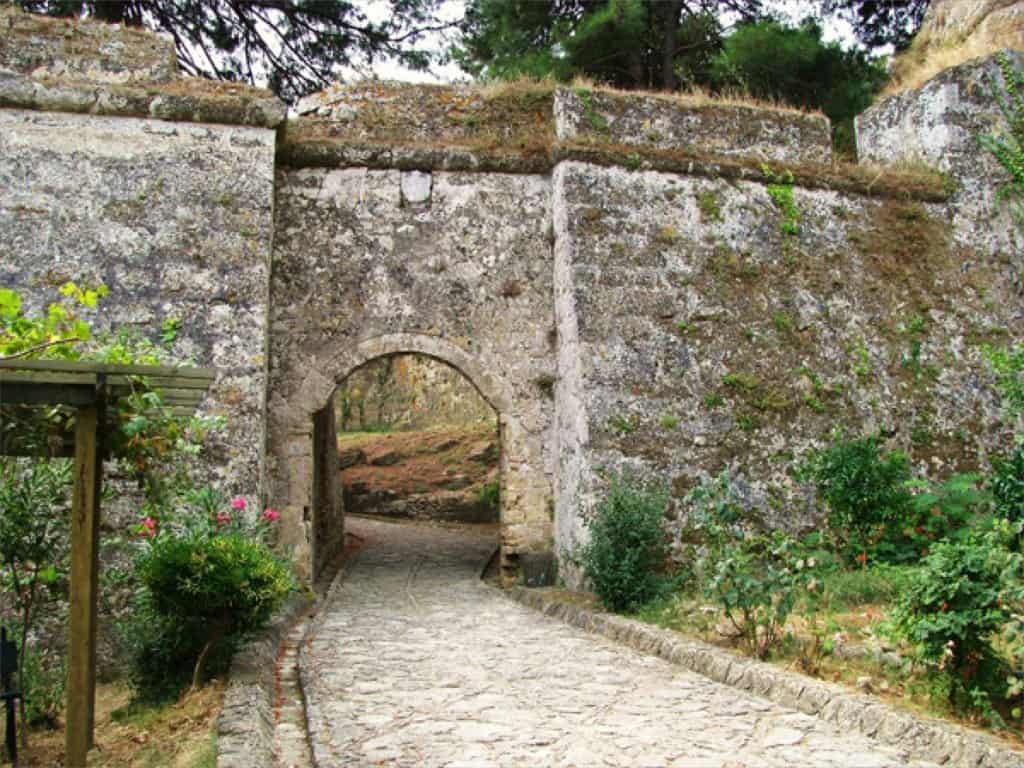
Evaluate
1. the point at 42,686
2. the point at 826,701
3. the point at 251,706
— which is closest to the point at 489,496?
the point at 42,686

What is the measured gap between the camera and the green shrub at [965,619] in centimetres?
455

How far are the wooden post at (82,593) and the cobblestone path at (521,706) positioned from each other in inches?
42.1

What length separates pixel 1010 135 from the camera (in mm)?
10789

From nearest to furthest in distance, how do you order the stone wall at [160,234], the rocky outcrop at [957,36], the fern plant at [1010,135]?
the stone wall at [160,234]
the fern plant at [1010,135]
the rocky outcrop at [957,36]

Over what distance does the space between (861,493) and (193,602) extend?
6.00m

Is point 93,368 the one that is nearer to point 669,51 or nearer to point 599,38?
point 599,38

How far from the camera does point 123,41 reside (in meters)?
9.38

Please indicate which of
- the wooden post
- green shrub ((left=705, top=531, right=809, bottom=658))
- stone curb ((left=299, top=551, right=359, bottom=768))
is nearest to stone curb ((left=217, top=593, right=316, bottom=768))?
stone curb ((left=299, top=551, right=359, bottom=768))

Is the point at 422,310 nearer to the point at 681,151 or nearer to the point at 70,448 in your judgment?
the point at 681,151

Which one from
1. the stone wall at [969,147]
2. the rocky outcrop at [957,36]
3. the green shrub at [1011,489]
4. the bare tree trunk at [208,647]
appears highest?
the rocky outcrop at [957,36]

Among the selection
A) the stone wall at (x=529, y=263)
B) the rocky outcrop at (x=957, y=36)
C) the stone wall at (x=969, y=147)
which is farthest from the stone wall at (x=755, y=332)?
the rocky outcrop at (x=957, y=36)

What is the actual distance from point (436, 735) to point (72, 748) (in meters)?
1.67

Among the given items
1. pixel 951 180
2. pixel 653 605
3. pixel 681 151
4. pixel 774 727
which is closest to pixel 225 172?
pixel 681 151

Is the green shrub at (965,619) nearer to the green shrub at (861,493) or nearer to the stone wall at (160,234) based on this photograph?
the green shrub at (861,493)
